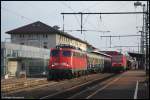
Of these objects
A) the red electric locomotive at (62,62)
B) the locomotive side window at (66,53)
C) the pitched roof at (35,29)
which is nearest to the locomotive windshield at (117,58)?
the red electric locomotive at (62,62)

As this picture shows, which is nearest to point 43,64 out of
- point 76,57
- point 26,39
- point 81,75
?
point 81,75

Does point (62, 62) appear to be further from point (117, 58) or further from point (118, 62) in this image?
point (117, 58)

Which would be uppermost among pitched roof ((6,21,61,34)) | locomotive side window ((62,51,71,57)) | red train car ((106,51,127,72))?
pitched roof ((6,21,61,34))

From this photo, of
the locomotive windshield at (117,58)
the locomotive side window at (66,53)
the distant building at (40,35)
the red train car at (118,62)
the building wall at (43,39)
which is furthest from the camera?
the distant building at (40,35)

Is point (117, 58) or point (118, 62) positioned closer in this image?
point (118, 62)

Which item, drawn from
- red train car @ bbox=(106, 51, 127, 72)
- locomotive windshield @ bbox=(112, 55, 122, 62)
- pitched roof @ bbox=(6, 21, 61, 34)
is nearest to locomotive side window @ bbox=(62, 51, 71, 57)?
red train car @ bbox=(106, 51, 127, 72)

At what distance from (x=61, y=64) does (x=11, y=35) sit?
71.7 meters

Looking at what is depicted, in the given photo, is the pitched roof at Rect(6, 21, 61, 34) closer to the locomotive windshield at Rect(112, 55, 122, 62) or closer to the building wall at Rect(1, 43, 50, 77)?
the locomotive windshield at Rect(112, 55, 122, 62)

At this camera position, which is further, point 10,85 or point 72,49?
point 72,49

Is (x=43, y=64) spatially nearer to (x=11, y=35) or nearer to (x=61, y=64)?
(x=61, y=64)

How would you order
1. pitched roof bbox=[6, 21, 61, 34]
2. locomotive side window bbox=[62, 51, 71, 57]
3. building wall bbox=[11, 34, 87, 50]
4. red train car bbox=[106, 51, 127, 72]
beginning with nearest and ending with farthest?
1. locomotive side window bbox=[62, 51, 71, 57]
2. red train car bbox=[106, 51, 127, 72]
3. building wall bbox=[11, 34, 87, 50]
4. pitched roof bbox=[6, 21, 61, 34]

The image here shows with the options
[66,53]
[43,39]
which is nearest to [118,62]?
[66,53]

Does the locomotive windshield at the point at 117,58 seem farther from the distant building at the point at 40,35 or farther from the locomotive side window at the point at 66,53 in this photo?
Answer: the distant building at the point at 40,35

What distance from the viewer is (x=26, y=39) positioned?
344 ft
